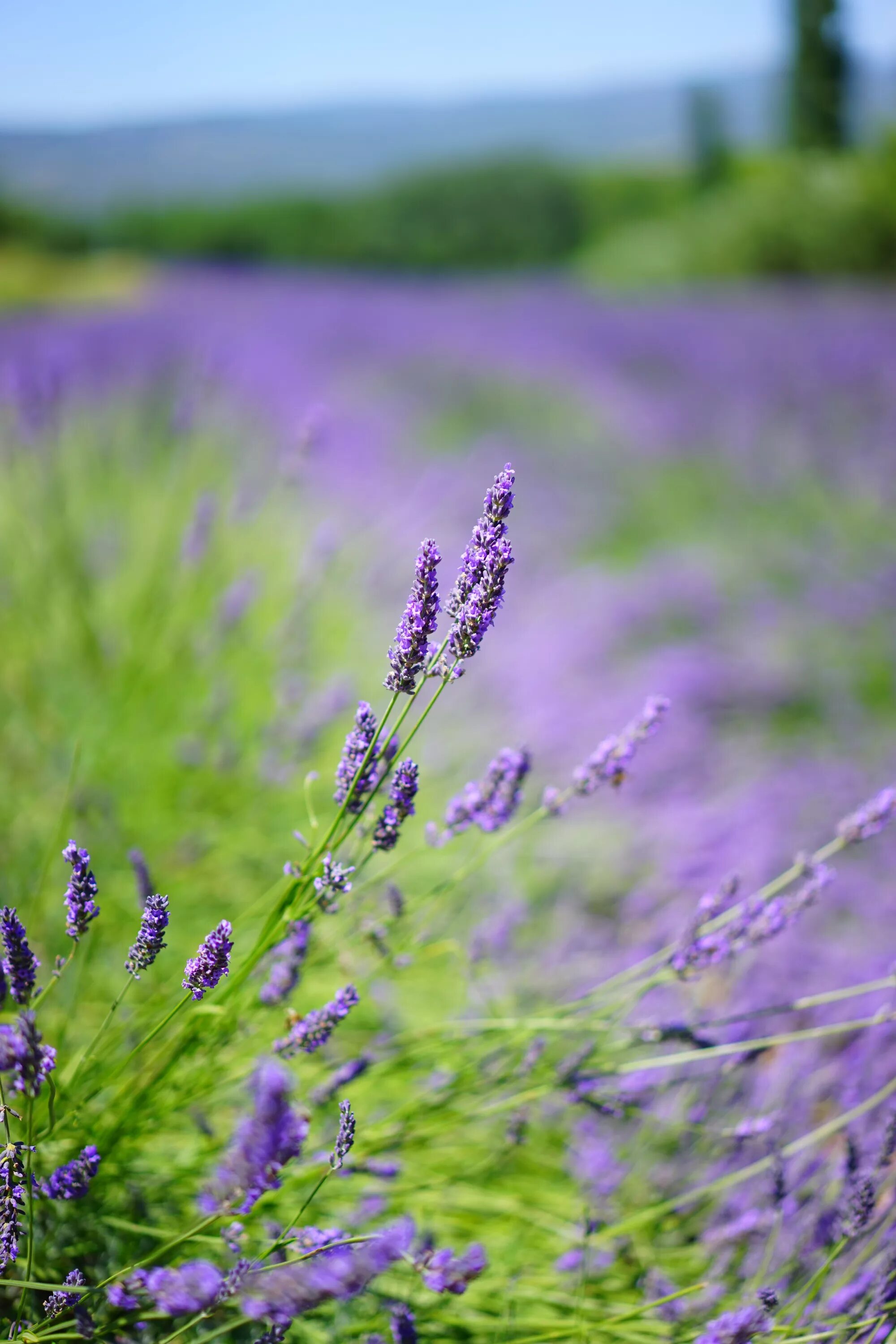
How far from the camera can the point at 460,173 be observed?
46.2 feet

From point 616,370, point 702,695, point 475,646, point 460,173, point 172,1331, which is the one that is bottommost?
point 172,1331

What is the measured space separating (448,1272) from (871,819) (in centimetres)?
43

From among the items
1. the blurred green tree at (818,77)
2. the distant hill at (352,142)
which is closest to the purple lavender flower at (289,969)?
the distant hill at (352,142)

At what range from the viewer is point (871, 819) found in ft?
2.23

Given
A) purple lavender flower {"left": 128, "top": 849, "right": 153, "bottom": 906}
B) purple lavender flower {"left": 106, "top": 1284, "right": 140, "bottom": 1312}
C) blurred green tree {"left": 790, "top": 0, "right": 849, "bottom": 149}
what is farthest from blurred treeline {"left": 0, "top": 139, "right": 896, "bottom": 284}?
purple lavender flower {"left": 106, "top": 1284, "right": 140, "bottom": 1312}

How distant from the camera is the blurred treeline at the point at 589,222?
35.8 ft

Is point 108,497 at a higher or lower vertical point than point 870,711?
higher

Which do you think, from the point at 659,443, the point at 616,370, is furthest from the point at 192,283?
the point at 659,443

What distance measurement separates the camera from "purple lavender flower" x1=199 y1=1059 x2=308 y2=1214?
0.39m

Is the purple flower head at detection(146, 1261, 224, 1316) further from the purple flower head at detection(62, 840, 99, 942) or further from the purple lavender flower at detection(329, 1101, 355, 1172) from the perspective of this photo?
the purple flower head at detection(62, 840, 99, 942)

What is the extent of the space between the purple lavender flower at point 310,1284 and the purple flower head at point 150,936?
17 cm

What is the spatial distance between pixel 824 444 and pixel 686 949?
10.5ft

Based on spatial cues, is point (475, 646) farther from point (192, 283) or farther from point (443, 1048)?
point (192, 283)

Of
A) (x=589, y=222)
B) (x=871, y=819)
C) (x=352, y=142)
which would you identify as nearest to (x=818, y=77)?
(x=589, y=222)
